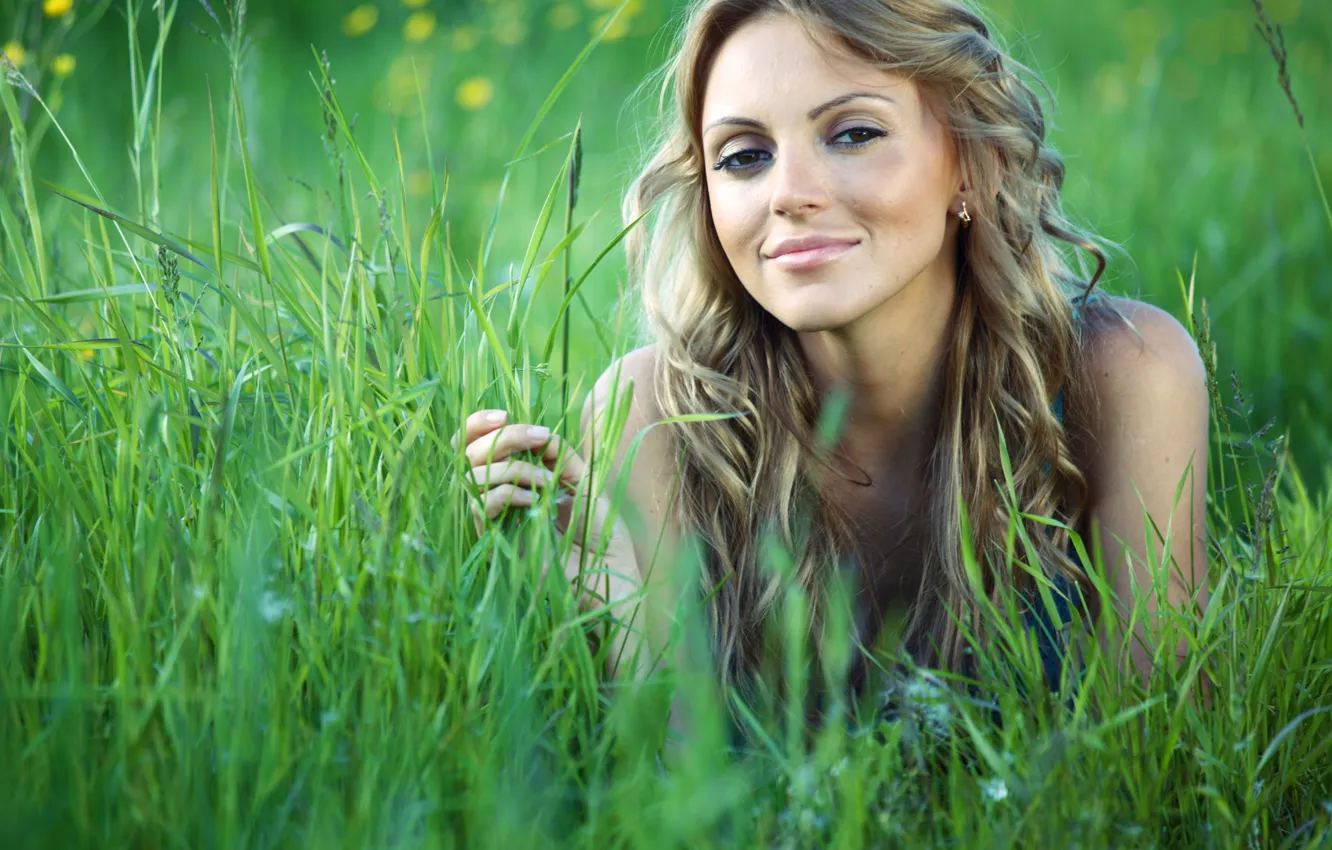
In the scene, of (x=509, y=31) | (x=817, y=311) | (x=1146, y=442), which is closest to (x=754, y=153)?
(x=817, y=311)

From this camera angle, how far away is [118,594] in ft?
5.13

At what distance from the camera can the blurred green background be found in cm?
388

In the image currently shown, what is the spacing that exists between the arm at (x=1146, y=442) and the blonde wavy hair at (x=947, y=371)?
0.15ft

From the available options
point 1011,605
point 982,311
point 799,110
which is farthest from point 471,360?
point 982,311

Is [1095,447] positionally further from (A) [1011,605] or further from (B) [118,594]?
(B) [118,594]

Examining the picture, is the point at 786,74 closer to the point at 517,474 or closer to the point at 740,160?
the point at 740,160

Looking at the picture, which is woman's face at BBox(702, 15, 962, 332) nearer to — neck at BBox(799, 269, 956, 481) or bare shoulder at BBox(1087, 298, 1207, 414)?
neck at BBox(799, 269, 956, 481)

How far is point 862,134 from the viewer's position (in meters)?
2.08

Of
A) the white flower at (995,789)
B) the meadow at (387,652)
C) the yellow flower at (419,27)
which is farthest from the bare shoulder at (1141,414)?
the yellow flower at (419,27)

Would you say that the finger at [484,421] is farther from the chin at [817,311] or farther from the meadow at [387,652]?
the chin at [817,311]

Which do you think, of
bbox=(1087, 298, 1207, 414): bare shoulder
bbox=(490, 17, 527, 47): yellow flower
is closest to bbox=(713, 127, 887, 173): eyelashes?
bbox=(1087, 298, 1207, 414): bare shoulder

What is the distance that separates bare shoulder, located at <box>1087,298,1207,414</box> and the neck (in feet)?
0.93

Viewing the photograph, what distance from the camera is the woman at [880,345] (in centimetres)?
206

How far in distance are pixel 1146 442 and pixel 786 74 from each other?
87cm
